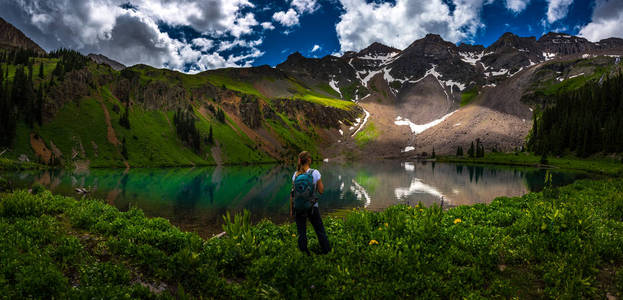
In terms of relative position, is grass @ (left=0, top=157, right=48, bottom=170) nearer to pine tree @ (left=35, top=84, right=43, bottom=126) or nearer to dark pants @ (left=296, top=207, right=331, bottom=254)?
pine tree @ (left=35, top=84, right=43, bottom=126)

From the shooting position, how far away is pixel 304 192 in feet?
31.8

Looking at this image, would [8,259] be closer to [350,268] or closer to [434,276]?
[350,268]

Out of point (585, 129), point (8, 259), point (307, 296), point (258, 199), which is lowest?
point (258, 199)

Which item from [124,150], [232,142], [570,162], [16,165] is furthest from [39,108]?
[570,162]

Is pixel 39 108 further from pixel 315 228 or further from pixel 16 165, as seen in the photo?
pixel 315 228

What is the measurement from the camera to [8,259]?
295 inches

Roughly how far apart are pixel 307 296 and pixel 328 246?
2.78 meters

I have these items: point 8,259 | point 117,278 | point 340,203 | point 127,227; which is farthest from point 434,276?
point 340,203

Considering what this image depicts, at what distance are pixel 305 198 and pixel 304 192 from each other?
22 centimetres

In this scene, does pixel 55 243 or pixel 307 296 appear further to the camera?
pixel 55 243

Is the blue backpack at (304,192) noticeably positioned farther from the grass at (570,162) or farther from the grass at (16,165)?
the grass at (570,162)

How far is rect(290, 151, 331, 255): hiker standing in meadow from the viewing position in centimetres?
970

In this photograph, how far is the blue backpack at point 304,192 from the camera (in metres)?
9.68

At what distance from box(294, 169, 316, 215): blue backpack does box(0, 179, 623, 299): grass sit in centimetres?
158
